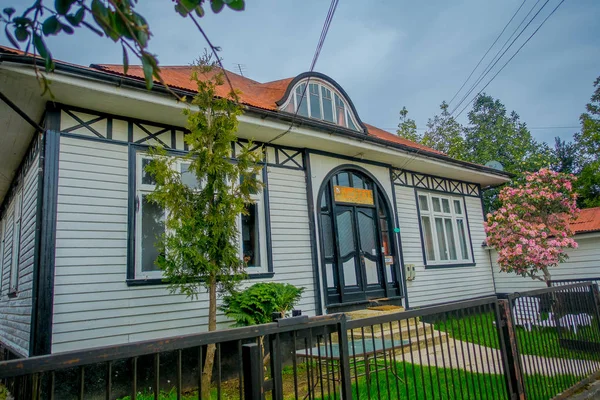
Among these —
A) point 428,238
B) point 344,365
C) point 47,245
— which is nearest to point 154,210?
point 47,245

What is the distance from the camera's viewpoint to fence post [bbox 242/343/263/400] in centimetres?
179

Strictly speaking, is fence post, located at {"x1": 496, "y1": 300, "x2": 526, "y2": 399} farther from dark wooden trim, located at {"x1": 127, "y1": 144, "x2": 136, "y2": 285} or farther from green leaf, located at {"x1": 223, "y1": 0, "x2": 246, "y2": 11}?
dark wooden trim, located at {"x1": 127, "y1": 144, "x2": 136, "y2": 285}

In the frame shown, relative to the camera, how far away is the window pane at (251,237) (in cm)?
628

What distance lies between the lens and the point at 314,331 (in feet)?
7.20

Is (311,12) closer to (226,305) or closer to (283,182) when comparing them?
(283,182)

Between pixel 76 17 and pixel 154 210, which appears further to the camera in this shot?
pixel 154 210

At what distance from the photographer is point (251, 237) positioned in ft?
21.0

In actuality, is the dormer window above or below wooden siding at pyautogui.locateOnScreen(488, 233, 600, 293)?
above

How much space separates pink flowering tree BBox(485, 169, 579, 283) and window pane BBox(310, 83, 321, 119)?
524 centimetres

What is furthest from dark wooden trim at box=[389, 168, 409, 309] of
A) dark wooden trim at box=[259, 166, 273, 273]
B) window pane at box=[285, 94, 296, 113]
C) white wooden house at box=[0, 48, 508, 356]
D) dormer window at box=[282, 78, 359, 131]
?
dark wooden trim at box=[259, 166, 273, 273]

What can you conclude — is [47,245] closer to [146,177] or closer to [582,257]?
[146,177]

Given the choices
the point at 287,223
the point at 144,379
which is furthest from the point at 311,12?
the point at 144,379

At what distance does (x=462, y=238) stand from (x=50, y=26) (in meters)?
11.0

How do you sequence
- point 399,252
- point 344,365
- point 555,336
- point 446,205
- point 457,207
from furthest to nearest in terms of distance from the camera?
point 457,207 < point 446,205 < point 399,252 < point 555,336 < point 344,365
